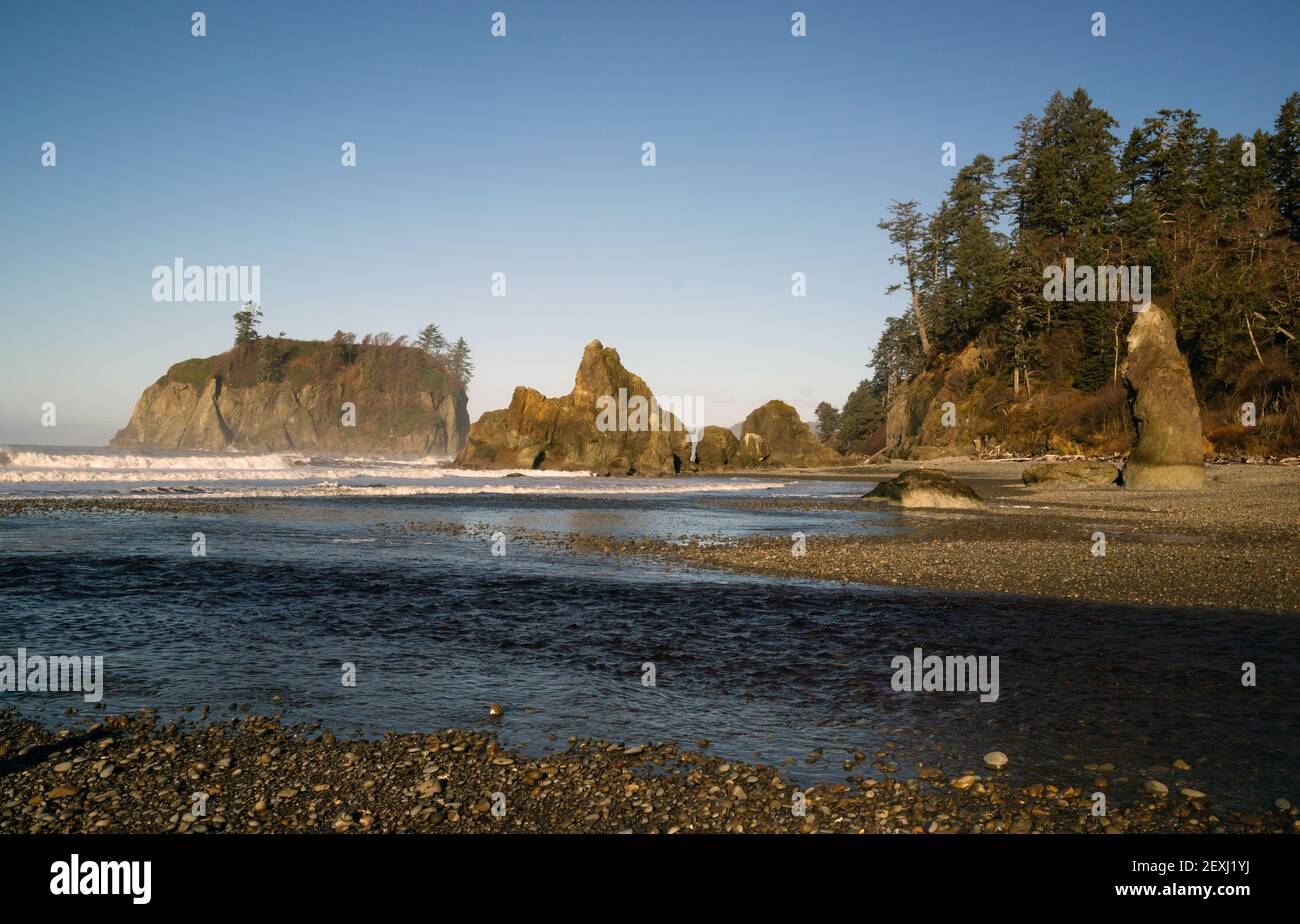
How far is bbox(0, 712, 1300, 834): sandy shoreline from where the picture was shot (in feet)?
18.5

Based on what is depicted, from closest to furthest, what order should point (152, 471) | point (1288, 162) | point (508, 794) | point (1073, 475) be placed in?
point (508, 794)
point (1073, 475)
point (152, 471)
point (1288, 162)

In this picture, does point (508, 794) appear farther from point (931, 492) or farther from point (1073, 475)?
point (1073, 475)

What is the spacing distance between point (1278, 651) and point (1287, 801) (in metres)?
5.25

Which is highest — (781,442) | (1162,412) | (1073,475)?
(781,442)

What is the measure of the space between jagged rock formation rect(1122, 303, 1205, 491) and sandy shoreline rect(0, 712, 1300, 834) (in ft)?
108

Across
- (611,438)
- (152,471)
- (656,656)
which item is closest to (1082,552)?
(656,656)

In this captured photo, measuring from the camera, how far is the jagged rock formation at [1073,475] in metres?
39.5

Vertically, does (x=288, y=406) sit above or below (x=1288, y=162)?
below

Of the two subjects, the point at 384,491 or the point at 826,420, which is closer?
the point at 384,491

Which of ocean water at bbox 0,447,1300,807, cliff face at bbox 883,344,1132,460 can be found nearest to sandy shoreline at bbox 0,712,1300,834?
ocean water at bbox 0,447,1300,807

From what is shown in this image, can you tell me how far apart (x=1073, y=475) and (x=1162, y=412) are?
7.61 metres

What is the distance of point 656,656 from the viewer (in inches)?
415
